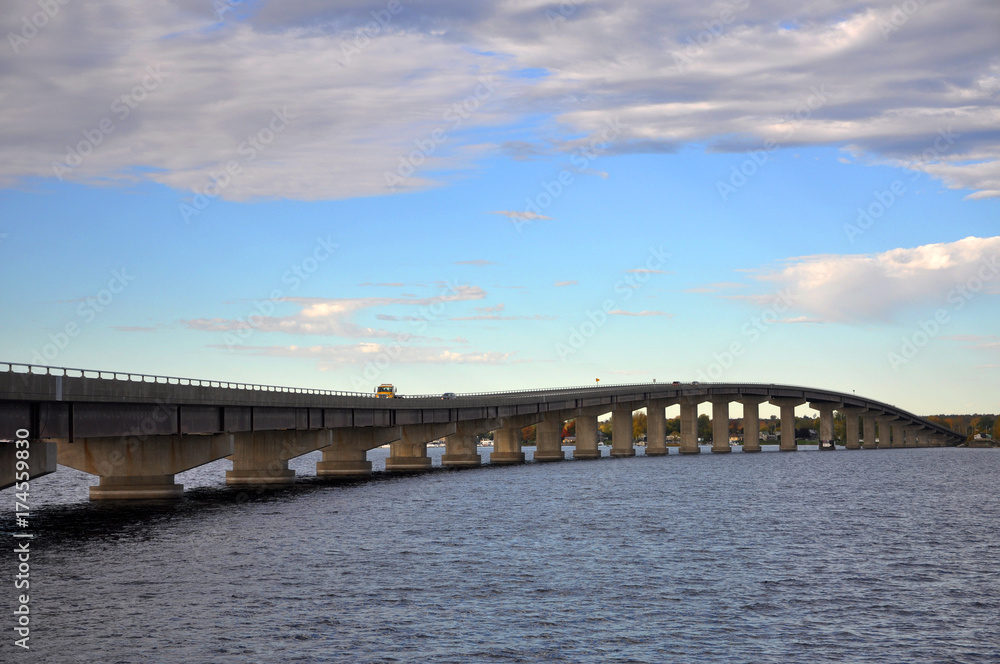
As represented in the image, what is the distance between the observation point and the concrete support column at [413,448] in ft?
419

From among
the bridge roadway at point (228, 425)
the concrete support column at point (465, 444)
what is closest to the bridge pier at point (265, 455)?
the bridge roadway at point (228, 425)

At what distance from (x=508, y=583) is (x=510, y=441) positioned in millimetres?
127691

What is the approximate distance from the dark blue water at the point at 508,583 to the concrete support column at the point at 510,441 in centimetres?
8553

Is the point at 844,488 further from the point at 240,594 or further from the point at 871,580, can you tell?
the point at 240,594

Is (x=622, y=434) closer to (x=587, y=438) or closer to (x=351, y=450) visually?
(x=587, y=438)

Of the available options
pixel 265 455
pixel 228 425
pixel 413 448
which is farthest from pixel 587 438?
pixel 228 425

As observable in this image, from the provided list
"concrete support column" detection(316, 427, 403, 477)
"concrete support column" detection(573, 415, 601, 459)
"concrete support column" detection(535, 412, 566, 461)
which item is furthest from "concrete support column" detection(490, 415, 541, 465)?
"concrete support column" detection(316, 427, 403, 477)

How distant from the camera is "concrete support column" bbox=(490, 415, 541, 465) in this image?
527ft

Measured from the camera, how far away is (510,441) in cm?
16638

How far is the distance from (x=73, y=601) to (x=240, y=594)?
5186mm

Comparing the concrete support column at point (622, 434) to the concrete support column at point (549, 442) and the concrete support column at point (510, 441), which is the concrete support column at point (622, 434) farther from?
the concrete support column at point (510, 441)

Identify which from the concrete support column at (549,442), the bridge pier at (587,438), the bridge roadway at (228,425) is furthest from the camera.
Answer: the bridge pier at (587,438)

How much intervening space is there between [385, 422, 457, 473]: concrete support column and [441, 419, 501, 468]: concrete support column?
927 centimetres

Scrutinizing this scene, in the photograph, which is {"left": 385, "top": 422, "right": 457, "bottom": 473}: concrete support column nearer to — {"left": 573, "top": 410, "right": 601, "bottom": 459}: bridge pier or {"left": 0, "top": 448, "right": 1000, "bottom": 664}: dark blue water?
{"left": 573, "top": 410, "right": 601, "bottom": 459}: bridge pier
